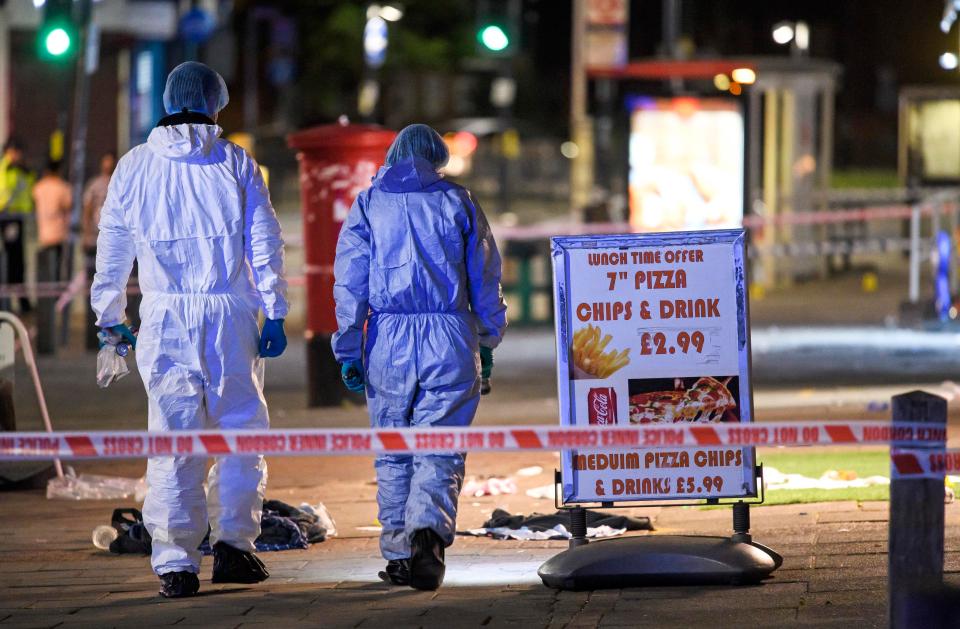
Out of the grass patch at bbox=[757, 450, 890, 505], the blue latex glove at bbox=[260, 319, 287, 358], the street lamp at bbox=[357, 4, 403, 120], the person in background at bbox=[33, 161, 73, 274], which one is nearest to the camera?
the blue latex glove at bbox=[260, 319, 287, 358]

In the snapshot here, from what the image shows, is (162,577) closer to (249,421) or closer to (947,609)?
(249,421)

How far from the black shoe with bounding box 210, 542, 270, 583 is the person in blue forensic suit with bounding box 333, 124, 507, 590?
20.8 inches

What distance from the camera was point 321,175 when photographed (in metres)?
12.4

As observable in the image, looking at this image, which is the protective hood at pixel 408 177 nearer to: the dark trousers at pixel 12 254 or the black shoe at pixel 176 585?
the black shoe at pixel 176 585

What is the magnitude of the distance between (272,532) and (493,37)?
1265 centimetres

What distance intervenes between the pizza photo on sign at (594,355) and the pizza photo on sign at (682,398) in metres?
0.10

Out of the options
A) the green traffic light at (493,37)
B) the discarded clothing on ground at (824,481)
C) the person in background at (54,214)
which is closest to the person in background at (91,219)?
the person in background at (54,214)

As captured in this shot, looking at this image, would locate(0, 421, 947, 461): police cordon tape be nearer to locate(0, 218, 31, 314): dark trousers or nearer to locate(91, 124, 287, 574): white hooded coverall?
locate(91, 124, 287, 574): white hooded coverall

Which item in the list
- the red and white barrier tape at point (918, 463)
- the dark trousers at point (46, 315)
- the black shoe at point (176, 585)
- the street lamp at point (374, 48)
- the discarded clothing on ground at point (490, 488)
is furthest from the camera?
the street lamp at point (374, 48)

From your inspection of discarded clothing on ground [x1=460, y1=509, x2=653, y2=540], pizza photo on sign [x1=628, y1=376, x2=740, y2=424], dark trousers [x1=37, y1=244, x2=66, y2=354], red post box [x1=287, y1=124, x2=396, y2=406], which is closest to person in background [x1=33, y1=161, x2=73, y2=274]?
dark trousers [x1=37, y1=244, x2=66, y2=354]

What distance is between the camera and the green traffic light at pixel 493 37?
2005cm

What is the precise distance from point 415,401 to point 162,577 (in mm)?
1177

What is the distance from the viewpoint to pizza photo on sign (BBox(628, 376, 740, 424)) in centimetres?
694

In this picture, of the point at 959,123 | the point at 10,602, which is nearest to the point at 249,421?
the point at 10,602
